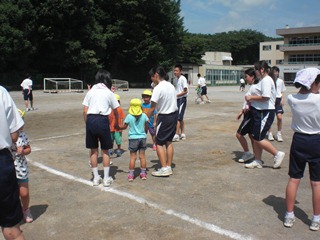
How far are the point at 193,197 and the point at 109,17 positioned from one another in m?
43.5

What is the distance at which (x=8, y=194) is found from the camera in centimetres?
273

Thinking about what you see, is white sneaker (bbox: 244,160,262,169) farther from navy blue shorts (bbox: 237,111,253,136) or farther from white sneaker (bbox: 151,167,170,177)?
white sneaker (bbox: 151,167,170,177)

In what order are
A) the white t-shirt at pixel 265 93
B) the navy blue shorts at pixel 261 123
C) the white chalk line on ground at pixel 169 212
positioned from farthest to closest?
the navy blue shorts at pixel 261 123
the white t-shirt at pixel 265 93
the white chalk line on ground at pixel 169 212

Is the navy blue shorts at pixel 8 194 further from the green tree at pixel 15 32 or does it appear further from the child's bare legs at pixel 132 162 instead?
the green tree at pixel 15 32

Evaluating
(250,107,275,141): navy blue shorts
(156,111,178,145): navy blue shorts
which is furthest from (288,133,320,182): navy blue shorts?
(156,111,178,145): navy blue shorts

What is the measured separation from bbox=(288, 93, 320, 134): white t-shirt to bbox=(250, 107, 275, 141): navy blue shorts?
2.17 metres

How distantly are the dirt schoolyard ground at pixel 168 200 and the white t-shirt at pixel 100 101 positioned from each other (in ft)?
3.96

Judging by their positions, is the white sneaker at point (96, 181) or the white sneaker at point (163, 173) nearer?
the white sneaker at point (96, 181)

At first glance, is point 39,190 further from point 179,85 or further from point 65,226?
point 179,85

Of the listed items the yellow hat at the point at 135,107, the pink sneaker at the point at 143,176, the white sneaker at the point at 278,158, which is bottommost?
the pink sneaker at the point at 143,176

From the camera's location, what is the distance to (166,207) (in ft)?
14.9

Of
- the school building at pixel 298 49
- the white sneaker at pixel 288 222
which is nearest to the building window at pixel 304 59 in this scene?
the school building at pixel 298 49

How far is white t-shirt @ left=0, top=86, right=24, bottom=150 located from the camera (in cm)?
270

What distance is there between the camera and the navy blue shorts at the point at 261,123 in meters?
6.11
